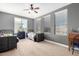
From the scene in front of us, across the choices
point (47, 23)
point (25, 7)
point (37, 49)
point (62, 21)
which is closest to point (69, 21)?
point (62, 21)

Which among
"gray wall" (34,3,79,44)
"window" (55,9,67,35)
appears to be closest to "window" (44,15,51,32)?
"gray wall" (34,3,79,44)

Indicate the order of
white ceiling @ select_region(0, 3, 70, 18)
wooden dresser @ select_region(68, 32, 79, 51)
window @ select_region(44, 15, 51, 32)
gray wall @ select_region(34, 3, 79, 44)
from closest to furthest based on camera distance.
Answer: white ceiling @ select_region(0, 3, 70, 18)
wooden dresser @ select_region(68, 32, 79, 51)
gray wall @ select_region(34, 3, 79, 44)
window @ select_region(44, 15, 51, 32)

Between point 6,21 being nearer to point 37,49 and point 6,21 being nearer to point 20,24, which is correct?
point 20,24

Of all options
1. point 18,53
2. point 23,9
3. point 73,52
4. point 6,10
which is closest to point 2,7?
point 6,10

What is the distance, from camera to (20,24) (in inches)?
149

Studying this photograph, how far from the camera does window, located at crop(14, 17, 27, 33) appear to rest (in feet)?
12.3

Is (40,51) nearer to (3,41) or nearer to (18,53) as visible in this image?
(18,53)

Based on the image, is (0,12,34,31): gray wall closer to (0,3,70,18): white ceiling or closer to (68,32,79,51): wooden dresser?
(0,3,70,18): white ceiling

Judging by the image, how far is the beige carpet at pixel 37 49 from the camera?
3.53m

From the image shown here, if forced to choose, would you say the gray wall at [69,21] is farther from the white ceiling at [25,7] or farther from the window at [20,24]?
the window at [20,24]

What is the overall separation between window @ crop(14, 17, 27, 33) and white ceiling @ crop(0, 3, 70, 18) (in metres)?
0.20

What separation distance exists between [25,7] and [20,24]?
630 mm

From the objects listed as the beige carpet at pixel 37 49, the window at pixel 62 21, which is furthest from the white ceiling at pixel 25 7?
the beige carpet at pixel 37 49

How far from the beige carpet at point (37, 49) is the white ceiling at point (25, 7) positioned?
99cm
